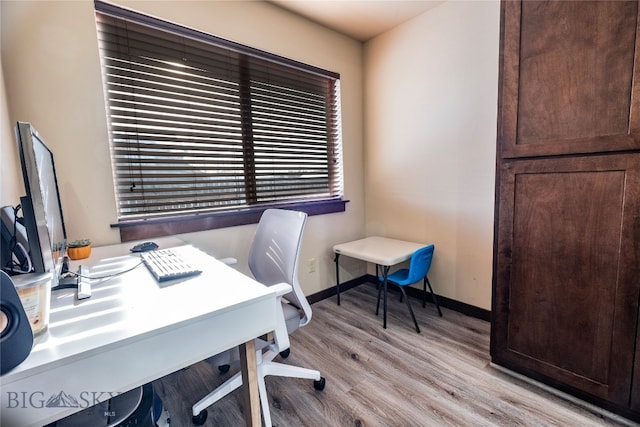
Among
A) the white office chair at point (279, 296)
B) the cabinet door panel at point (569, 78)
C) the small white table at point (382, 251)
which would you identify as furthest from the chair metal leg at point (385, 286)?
the cabinet door panel at point (569, 78)

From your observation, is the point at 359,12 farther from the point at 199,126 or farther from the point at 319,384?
the point at 319,384

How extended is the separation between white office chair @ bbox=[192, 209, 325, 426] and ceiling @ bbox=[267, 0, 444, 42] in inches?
67.4

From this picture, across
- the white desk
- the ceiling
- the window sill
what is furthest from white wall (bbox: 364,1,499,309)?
the white desk

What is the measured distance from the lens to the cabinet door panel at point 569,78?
1.16m

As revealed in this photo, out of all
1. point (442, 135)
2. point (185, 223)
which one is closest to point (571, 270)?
point (442, 135)

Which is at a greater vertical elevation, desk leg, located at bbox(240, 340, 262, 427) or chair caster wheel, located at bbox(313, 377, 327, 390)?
desk leg, located at bbox(240, 340, 262, 427)

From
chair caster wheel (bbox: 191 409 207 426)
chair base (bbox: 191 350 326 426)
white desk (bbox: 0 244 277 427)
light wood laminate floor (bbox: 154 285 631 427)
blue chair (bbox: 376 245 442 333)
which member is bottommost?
light wood laminate floor (bbox: 154 285 631 427)

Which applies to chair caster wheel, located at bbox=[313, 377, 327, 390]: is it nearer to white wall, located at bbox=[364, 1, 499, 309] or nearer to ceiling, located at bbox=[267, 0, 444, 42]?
white wall, located at bbox=[364, 1, 499, 309]

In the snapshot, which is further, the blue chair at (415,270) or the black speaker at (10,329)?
the blue chair at (415,270)

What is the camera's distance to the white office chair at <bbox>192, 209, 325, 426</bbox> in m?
1.26

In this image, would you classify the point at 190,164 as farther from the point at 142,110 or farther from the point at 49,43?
the point at 49,43

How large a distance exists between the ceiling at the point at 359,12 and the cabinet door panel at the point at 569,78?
1.04 metres

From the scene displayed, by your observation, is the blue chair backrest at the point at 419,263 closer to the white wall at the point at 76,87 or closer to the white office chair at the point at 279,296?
the white office chair at the point at 279,296

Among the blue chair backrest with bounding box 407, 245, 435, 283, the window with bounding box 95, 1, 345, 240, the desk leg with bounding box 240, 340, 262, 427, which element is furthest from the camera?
the blue chair backrest with bounding box 407, 245, 435, 283
